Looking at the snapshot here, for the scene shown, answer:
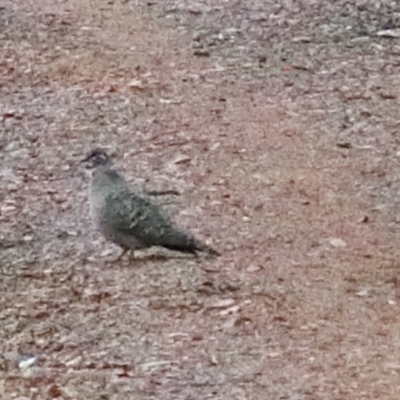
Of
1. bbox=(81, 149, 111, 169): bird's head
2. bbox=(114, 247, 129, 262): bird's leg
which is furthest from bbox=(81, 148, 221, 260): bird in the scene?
bbox=(81, 149, 111, 169): bird's head

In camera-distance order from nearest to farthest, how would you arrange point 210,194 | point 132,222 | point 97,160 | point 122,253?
point 132,222 < point 122,253 < point 97,160 < point 210,194

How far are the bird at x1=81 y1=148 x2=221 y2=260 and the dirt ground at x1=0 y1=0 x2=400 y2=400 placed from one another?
9 centimetres

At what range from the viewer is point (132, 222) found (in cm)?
531

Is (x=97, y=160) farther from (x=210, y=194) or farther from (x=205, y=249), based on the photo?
(x=205, y=249)

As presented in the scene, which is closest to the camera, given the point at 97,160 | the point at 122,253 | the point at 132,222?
the point at 132,222

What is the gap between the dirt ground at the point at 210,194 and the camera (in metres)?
4.59

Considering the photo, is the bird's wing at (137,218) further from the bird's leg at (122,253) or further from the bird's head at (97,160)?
the bird's head at (97,160)

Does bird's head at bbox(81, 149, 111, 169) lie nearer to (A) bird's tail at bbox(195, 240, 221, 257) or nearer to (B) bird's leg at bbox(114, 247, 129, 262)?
(B) bird's leg at bbox(114, 247, 129, 262)

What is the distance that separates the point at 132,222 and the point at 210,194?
2.88 ft

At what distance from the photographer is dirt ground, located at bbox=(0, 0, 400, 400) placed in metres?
4.59

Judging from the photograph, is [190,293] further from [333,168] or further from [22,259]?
[333,168]

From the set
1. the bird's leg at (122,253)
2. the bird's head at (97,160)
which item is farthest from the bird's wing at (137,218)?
the bird's head at (97,160)

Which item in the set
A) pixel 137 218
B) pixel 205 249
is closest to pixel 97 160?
pixel 137 218

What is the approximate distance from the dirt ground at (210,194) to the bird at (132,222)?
0.09 m
